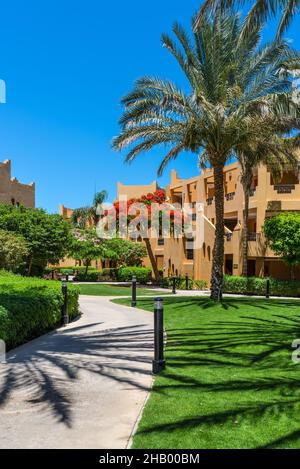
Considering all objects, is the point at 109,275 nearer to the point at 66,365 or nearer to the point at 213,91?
the point at 213,91

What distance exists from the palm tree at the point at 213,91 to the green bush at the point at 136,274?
915 inches

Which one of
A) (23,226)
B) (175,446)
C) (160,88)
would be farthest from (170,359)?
(23,226)

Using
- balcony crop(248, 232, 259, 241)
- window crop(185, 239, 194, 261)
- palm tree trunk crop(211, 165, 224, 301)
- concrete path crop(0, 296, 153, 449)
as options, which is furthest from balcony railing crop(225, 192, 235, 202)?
concrete path crop(0, 296, 153, 449)

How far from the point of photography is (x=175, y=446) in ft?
14.5

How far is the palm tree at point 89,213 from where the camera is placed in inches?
2386

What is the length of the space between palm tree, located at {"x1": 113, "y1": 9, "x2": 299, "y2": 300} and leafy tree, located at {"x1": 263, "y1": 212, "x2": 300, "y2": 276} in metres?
9.34

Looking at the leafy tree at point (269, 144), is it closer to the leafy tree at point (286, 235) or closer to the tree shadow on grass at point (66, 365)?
the leafy tree at point (286, 235)

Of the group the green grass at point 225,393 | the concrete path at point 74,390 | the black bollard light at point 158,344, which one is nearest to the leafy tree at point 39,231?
the concrete path at point 74,390

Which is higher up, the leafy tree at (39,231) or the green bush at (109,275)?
the leafy tree at (39,231)

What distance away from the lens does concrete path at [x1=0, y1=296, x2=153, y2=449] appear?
15.8 ft

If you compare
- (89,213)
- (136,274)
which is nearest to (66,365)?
(136,274)

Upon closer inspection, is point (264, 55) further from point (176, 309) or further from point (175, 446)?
point (175, 446)

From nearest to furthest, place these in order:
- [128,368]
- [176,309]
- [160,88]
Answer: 1. [128,368]
2. [176,309]
3. [160,88]

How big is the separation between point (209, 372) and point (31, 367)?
283cm
